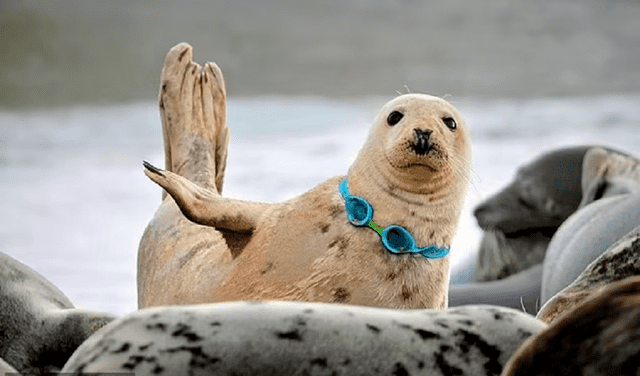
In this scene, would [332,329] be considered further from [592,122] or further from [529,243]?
[592,122]

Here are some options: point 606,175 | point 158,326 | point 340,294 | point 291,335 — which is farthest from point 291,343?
point 606,175

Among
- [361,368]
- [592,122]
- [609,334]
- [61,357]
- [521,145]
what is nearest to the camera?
[609,334]

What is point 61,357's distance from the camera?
145cm

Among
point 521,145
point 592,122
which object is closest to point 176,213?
point 521,145

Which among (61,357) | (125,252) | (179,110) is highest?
(179,110)

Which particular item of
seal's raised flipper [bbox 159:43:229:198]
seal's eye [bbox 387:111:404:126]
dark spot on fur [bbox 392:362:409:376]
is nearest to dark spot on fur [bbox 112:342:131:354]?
dark spot on fur [bbox 392:362:409:376]

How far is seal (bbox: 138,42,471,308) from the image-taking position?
4.80 feet

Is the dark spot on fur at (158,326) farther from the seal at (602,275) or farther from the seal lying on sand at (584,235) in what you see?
the seal lying on sand at (584,235)

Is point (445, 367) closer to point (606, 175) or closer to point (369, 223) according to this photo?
point (369, 223)

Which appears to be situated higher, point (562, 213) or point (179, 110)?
point (179, 110)

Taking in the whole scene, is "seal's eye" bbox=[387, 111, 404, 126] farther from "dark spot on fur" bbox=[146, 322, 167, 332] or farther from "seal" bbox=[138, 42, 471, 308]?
"dark spot on fur" bbox=[146, 322, 167, 332]

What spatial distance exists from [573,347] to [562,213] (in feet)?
7.35

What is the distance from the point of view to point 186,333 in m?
1.03

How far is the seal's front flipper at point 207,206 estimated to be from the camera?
1.51m
